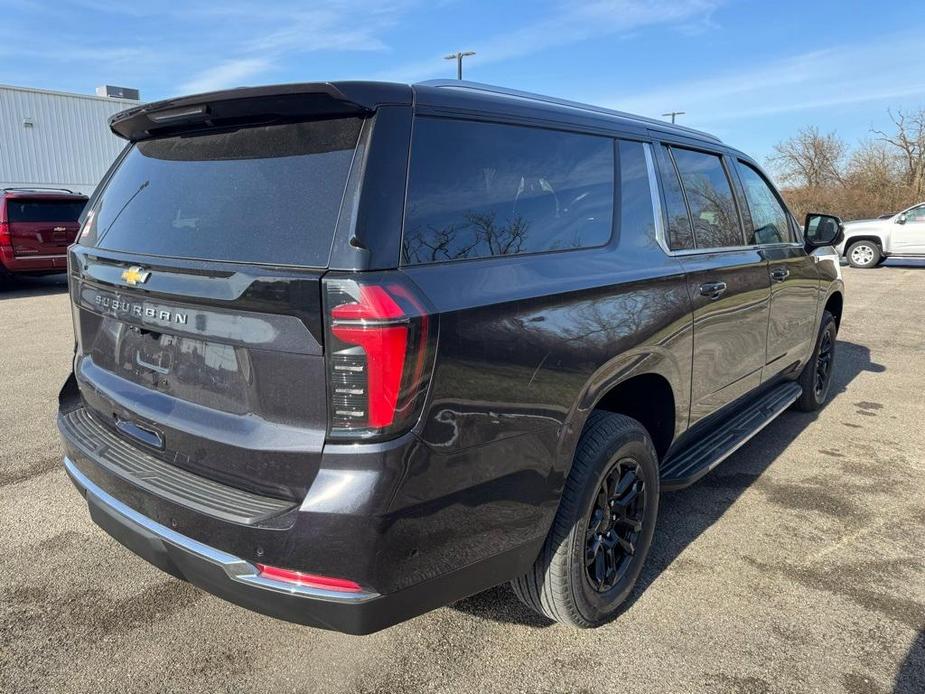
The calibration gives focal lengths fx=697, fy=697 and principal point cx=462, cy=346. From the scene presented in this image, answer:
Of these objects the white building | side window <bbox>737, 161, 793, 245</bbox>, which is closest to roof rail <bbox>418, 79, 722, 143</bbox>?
side window <bbox>737, 161, 793, 245</bbox>

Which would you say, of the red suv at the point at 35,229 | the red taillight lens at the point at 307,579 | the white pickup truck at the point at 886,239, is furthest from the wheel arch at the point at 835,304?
the white pickup truck at the point at 886,239

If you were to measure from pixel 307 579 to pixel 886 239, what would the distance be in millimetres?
18795

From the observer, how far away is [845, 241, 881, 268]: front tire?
56.5 ft

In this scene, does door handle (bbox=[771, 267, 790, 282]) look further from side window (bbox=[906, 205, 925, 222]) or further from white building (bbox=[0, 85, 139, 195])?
white building (bbox=[0, 85, 139, 195])

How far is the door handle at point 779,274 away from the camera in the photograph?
156 inches

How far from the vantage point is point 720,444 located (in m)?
3.47

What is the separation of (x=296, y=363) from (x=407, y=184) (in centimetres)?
58

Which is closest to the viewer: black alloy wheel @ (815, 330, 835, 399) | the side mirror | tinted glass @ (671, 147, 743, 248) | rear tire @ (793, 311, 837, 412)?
tinted glass @ (671, 147, 743, 248)

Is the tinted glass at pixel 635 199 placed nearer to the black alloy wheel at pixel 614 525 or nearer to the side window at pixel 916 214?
the black alloy wheel at pixel 614 525

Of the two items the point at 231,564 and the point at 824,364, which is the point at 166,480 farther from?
the point at 824,364

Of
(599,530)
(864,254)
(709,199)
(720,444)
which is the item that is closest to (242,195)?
(599,530)

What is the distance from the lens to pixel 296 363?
6.09 ft

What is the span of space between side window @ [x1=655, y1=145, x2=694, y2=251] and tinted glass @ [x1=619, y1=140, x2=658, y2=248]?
0.47 ft

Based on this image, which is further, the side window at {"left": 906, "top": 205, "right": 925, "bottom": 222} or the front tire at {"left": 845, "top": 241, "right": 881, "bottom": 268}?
the front tire at {"left": 845, "top": 241, "right": 881, "bottom": 268}
